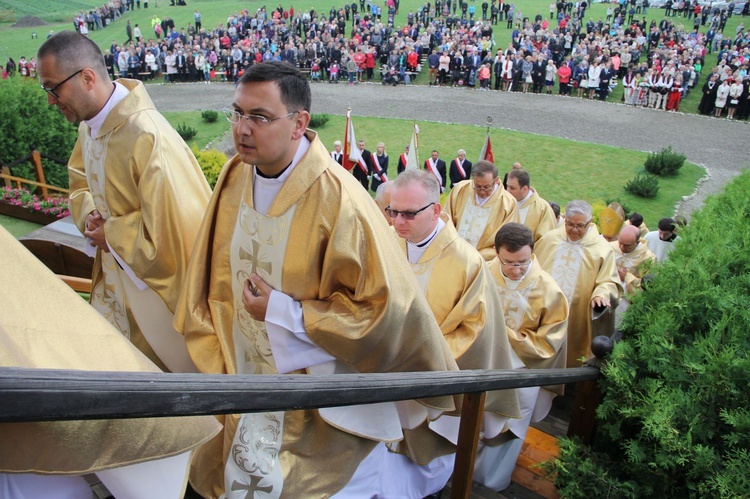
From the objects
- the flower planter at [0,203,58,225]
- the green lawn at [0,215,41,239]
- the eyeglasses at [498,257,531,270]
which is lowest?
the green lawn at [0,215,41,239]

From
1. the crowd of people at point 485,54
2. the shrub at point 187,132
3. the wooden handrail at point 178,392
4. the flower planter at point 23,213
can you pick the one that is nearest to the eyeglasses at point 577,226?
the wooden handrail at point 178,392

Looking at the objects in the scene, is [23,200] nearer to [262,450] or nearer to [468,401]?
[262,450]

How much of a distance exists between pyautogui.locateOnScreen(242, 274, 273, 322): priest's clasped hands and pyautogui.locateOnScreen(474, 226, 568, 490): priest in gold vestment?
2060 millimetres

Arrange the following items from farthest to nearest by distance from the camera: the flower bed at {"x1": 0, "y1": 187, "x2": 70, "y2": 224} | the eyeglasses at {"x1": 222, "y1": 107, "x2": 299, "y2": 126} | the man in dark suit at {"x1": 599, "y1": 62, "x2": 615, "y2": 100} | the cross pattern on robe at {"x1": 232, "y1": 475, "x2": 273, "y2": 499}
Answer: the man in dark suit at {"x1": 599, "y1": 62, "x2": 615, "y2": 100} → the flower bed at {"x1": 0, "y1": 187, "x2": 70, "y2": 224} → the cross pattern on robe at {"x1": 232, "y1": 475, "x2": 273, "y2": 499} → the eyeglasses at {"x1": 222, "y1": 107, "x2": 299, "y2": 126}

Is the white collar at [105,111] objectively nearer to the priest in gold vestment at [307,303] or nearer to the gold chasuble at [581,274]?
the priest in gold vestment at [307,303]

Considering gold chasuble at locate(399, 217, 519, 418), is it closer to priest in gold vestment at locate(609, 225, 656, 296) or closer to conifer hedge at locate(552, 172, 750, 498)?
conifer hedge at locate(552, 172, 750, 498)

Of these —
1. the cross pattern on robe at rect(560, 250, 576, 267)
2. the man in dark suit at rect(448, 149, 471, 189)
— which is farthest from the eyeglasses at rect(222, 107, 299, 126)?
the man in dark suit at rect(448, 149, 471, 189)

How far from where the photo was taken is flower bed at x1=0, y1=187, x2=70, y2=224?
29.2 feet

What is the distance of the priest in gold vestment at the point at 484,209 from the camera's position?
667 centimetres

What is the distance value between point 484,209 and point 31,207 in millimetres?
6464

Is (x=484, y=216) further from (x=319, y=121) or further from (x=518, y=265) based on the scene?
(x=319, y=121)

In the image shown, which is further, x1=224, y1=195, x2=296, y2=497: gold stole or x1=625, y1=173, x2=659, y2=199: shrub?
x1=625, y1=173, x2=659, y2=199: shrub

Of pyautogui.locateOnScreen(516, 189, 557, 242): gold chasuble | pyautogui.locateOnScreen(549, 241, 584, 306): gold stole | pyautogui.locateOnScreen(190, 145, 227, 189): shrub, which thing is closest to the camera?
pyautogui.locateOnScreen(549, 241, 584, 306): gold stole

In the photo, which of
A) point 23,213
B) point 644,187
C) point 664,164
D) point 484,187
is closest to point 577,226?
point 484,187
